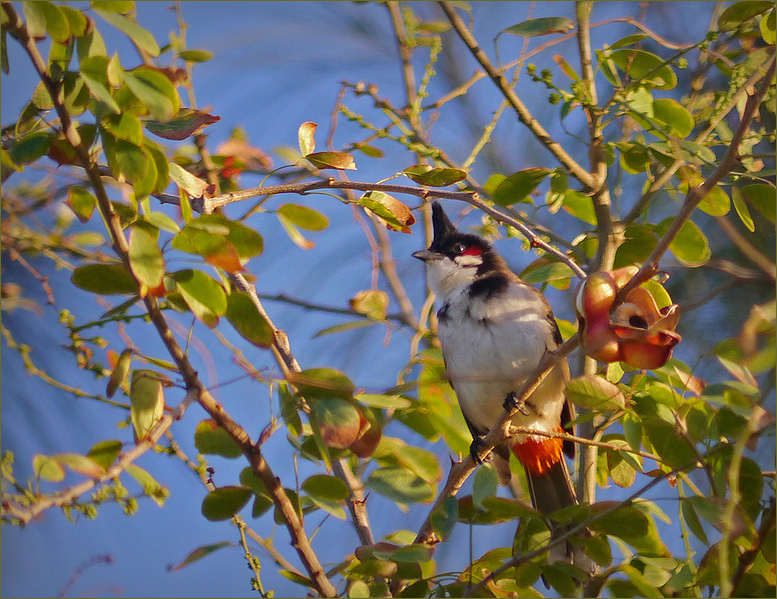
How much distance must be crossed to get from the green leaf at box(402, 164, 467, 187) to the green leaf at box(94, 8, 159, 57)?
379 millimetres

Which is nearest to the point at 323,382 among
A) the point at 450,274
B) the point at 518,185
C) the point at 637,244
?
the point at 518,185

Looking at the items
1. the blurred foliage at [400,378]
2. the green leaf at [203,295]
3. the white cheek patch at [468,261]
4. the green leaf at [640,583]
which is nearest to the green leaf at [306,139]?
the blurred foliage at [400,378]

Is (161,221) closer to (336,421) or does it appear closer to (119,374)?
(119,374)

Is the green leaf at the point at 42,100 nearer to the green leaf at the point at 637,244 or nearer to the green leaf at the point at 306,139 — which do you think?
the green leaf at the point at 306,139

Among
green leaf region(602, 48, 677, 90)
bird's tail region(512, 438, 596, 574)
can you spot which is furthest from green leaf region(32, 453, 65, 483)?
bird's tail region(512, 438, 596, 574)

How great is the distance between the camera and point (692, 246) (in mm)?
1120

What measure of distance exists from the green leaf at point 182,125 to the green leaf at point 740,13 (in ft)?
2.83

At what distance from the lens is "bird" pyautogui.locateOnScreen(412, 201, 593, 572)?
177 cm

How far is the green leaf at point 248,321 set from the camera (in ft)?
2.82

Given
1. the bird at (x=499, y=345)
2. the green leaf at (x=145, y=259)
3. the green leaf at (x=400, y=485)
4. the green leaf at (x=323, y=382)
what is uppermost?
the green leaf at (x=145, y=259)

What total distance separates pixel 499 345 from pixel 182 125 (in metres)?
1.10

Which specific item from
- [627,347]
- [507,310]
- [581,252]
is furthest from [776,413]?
[507,310]

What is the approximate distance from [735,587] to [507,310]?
0.96 meters

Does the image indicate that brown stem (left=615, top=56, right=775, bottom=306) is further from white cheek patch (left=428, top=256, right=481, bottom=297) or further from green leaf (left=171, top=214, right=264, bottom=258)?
white cheek patch (left=428, top=256, right=481, bottom=297)
